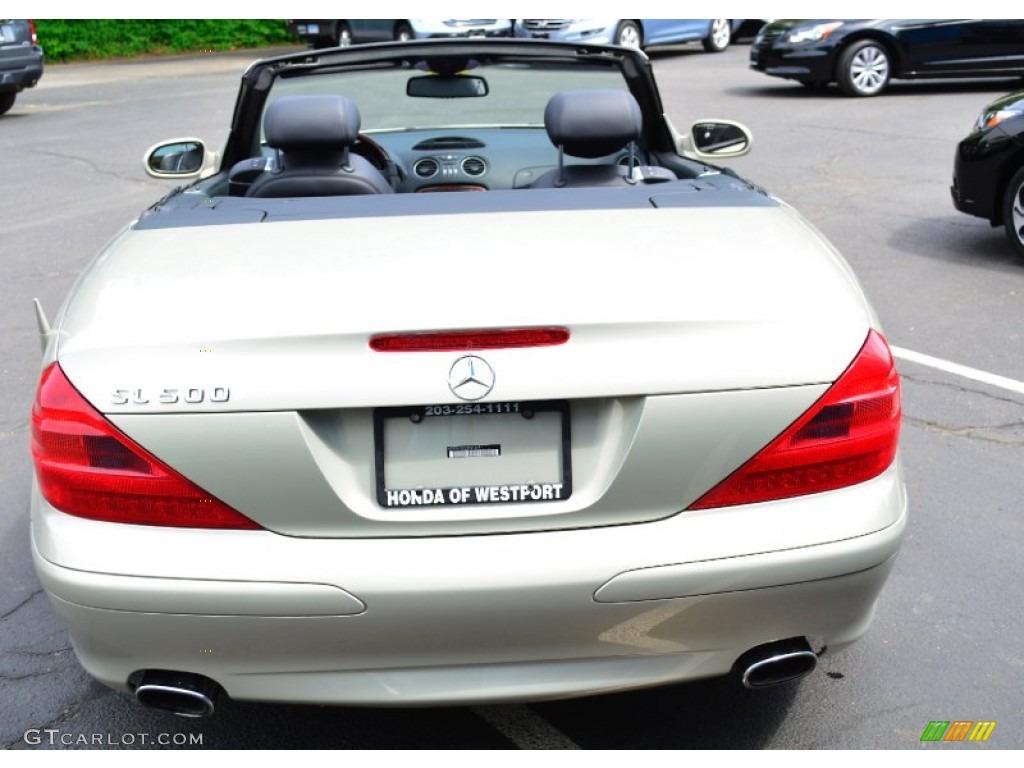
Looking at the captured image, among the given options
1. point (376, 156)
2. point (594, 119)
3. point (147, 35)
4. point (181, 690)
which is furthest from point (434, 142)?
point (147, 35)

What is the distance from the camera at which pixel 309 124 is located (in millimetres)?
3730

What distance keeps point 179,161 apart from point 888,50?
1261 cm

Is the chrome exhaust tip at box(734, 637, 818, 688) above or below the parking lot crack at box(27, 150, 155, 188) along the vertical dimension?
above

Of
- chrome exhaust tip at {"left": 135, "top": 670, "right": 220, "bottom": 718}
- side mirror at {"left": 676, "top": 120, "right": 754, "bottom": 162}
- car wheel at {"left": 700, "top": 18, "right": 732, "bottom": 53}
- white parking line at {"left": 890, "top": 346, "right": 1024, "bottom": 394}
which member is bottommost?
car wheel at {"left": 700, "top": 18, "right": 732, "bottom": 53}

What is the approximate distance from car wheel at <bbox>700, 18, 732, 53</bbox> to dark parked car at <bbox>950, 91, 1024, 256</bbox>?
48.9 feet

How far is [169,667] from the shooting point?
2621mm

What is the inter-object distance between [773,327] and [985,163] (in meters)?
5.91

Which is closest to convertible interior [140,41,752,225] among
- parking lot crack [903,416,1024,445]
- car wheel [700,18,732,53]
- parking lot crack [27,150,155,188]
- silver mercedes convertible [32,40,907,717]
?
silver mercedes convertible [32,40,907,717]

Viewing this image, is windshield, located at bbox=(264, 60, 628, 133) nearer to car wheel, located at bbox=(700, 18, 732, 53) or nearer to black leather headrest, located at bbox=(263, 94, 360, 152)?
black leather headrest, located at bbox=(263, 94, 360, 152)

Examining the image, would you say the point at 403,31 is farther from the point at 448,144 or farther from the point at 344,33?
the point at 448,144

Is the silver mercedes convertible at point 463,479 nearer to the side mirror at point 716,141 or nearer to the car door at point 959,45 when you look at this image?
the side mirror at point 716,141

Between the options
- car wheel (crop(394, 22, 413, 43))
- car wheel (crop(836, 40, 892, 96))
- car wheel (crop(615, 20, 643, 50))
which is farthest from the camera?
car wheel (crop(394, 22, 413, 43))

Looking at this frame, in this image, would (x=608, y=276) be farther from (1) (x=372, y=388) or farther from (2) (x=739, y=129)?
(2) (x=739, y=129)

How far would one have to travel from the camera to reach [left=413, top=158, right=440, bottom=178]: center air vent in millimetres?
4926
